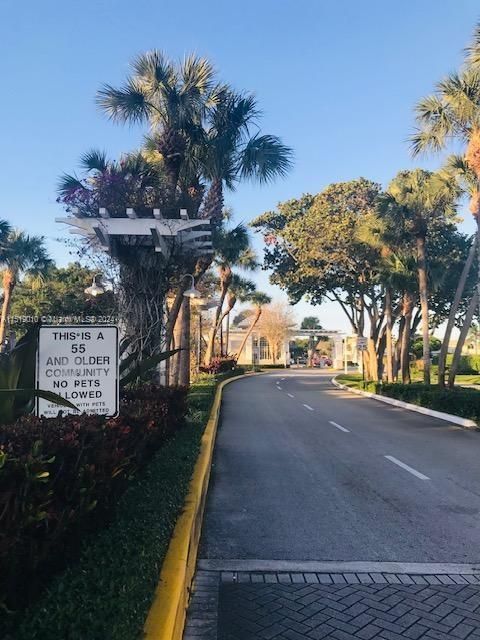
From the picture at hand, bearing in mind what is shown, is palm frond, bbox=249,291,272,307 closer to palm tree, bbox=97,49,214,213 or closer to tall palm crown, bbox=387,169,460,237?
tall palm crown, bbox=387,169,460,237

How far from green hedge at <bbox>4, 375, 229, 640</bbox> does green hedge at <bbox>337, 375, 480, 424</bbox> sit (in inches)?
507

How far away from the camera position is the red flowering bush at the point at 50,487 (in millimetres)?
2760

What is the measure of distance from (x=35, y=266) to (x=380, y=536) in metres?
32.1

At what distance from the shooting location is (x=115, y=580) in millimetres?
3211

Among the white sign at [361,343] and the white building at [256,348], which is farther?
the white building at [256,348]

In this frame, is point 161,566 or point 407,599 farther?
point 407,599

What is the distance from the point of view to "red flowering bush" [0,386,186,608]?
276cm

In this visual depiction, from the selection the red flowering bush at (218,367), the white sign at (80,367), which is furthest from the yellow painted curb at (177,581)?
the red flowering bush at (218,367)

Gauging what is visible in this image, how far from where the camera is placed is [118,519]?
4.50 metres

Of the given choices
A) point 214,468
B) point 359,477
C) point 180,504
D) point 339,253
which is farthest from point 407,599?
point 339,253

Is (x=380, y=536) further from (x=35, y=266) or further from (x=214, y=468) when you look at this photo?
(x=35, y=266)

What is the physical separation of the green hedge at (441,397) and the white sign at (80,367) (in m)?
13.1

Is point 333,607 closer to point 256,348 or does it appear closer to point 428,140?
point 428,140

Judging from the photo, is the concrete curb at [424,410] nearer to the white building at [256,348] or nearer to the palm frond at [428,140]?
the palm frond at [428,140]
